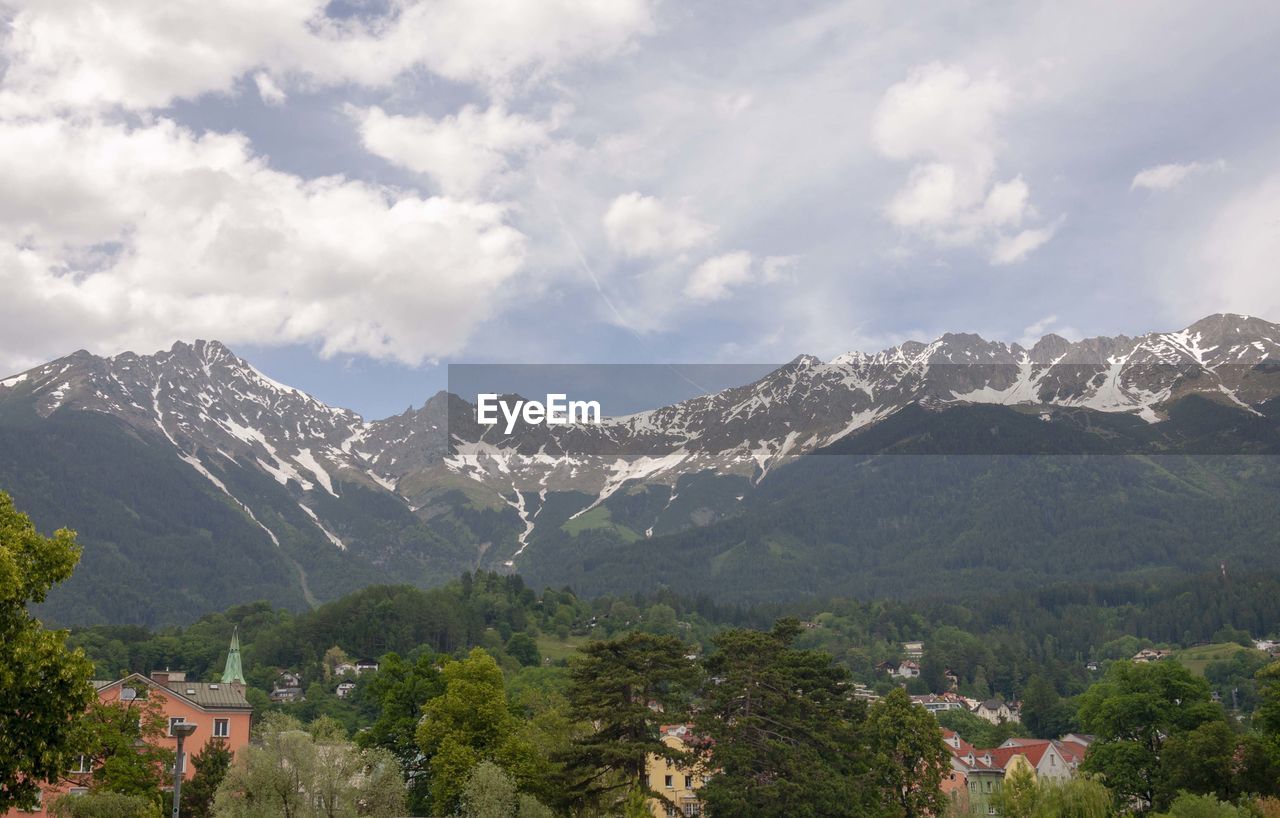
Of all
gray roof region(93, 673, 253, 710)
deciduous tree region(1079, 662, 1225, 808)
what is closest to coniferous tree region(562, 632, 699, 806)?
gray roof region(93, 673, 253, 710)

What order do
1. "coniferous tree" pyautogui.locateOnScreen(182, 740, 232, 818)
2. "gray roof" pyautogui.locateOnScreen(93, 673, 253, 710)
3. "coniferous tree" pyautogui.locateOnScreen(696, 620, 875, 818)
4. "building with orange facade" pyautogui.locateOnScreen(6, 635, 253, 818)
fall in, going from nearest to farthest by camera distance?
"coniferous tree" pyautogui.locateOnScreen(696, 620, 875, 818) < "coniferous tree" pyautogui.locateOnScreen(182, 740, 232, 818) < "building with orange facade" pyautogui.locateOnScreen(6, 635, 253, 818) < "gray roof" pyautogui.locateOnScreen(93, 673, 253, 710)

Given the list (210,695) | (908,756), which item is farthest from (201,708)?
(908,756)

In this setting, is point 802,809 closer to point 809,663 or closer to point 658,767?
point 809,663

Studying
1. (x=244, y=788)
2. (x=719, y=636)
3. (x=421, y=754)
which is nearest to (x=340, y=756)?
(x=244, y=788)

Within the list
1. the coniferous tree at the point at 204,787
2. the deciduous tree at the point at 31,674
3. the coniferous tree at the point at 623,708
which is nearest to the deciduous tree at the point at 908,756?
the coniferous tree at the point at 623,708

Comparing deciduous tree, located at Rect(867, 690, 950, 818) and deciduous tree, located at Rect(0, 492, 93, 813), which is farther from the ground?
deciduous tree, located at Rect(0, 492, 93, 813)

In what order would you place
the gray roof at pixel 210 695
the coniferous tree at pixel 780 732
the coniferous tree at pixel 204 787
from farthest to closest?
the gray roof at pixel 210 695 < the coniferous tree at pixel 204 787 < the coniferous tree at pixel 780 732

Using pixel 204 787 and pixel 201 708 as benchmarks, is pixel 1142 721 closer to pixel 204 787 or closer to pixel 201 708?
pixel 204 787

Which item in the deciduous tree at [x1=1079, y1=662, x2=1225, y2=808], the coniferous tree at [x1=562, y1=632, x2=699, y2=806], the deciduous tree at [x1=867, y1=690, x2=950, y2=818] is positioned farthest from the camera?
the deciduous tree at [x1=1079, y1=662, x2=1225, y2=808]

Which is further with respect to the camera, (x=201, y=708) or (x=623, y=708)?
(x=201, y=708)

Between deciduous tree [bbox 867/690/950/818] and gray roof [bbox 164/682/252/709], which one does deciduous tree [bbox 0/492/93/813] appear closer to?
deciduous tree [bbox 867/690/950/818]

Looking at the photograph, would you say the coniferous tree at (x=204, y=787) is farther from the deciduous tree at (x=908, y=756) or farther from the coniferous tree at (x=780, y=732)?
the deciduous tree at (x=908, y=756)

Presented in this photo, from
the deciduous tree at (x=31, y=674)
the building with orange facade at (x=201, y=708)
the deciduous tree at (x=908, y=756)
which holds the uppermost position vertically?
the deciduous tree at (x=31, y=674)

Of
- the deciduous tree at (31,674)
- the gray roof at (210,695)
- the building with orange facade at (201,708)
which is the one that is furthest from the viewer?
the gray roof at (210,695)
